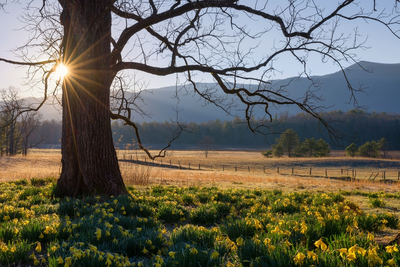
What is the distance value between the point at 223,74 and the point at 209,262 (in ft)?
18.9

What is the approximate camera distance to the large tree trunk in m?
6.37

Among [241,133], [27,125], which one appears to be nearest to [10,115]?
[27,125]

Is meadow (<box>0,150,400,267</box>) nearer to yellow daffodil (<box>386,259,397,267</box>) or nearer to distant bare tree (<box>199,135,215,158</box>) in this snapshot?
yellow daffodil (<box>386,259,397,267</box>)

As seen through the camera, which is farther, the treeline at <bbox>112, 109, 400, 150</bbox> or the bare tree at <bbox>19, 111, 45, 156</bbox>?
the treeline at <bbox>112, 109, 400, 150</bbox>

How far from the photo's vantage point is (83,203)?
5.32 metres

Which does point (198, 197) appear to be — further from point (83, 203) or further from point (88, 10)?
point (88, 10)

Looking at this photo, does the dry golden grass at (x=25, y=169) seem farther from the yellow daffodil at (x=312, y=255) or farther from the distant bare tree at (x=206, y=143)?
the distant bare tree at (x=206, y=143)

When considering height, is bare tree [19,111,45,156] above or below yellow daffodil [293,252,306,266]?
above

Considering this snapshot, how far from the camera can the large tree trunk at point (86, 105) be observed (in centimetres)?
637

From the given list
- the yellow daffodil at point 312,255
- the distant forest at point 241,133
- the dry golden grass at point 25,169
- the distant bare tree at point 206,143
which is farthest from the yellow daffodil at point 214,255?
the distant forest at point 241,133

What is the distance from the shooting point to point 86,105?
251 inches

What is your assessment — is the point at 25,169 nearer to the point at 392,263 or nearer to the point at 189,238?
the point at 189,238

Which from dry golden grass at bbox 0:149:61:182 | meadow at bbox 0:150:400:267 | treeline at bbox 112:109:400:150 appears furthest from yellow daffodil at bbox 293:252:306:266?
treeline at bbox 112:109:400:150

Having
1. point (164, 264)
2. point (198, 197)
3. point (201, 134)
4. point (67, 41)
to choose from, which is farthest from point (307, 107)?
point (201, 134)
